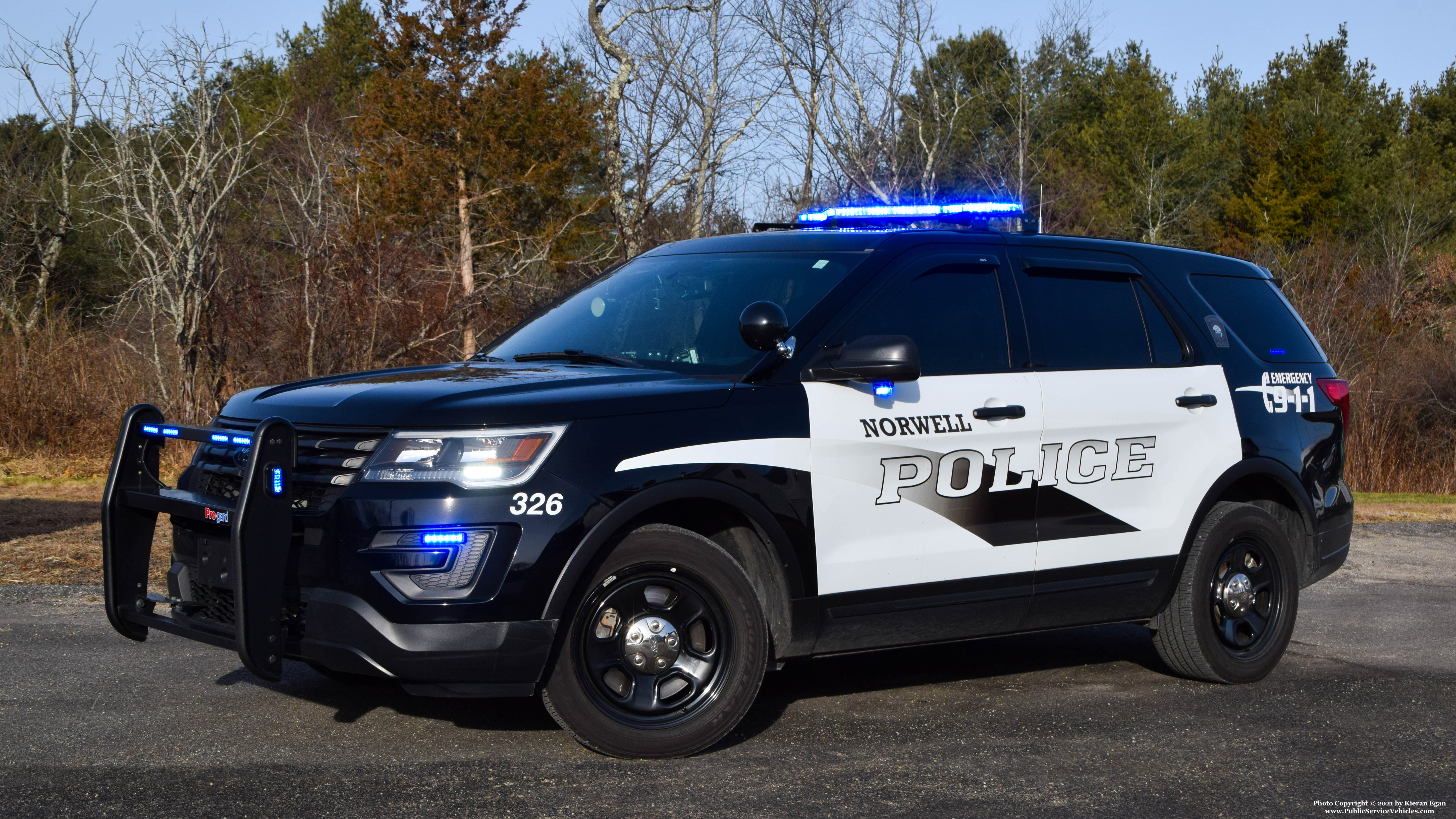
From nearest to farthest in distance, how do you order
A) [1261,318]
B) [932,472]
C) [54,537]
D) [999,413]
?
1. [932,472]
2. [999,413]
3. [1261,318]
4. [54,537]

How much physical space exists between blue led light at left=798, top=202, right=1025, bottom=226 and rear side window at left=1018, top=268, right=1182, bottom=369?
1.46 ft

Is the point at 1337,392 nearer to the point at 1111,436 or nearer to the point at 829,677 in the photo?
the point at 1111,436

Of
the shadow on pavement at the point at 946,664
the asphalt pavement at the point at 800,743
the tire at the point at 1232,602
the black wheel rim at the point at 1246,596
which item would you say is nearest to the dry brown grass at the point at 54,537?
the asphalt pavement at the point at 800,743

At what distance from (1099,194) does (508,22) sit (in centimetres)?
1775

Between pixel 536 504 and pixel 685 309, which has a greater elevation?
pixel 685 309

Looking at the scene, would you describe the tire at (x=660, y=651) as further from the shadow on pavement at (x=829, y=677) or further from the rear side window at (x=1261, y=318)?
the rear side window at (x=1261, y=318)

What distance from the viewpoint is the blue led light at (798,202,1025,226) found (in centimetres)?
594

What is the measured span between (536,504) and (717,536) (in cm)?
81

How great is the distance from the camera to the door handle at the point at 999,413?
16.8 ft

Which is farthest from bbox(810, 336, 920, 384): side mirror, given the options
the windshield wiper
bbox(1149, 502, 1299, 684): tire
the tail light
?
the tail light

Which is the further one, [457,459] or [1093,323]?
[1093,323]

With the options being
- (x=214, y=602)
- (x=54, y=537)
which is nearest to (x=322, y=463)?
(x=214, y=602)

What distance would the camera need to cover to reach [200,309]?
15.2m

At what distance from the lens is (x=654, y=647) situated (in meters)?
4.48
